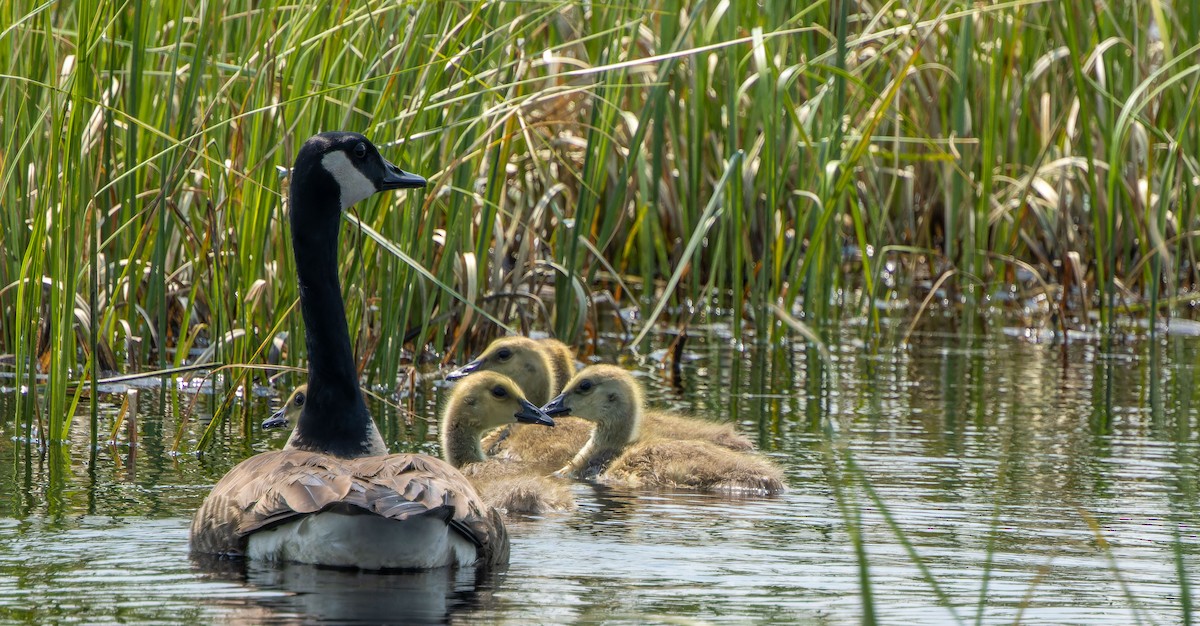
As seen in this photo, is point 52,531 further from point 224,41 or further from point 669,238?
point 669,238

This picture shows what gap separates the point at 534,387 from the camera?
8.47 m

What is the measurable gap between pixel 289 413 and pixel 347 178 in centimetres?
149

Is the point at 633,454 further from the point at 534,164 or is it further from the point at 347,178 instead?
the point at 534,164

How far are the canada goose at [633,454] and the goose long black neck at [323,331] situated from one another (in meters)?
1.51

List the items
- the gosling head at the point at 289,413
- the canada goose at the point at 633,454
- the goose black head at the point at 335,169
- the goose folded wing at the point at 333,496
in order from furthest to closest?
1. the gosling head at the point at 289,413
2. the canada goose at the point at 633,454
3. the goose black head at the point at 335,169
4. the goose folded wing at the point at 333,496

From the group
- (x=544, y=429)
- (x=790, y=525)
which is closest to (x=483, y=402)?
(x=544, y=429)

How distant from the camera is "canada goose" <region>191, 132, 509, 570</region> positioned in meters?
4.74

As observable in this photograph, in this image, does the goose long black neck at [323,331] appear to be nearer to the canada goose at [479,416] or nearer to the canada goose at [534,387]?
the canada goose at [479,416]

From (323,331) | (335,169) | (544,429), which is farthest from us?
(544,429)

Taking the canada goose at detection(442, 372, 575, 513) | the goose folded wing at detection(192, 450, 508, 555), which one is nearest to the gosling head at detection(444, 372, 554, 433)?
the canada goose at detection(442, 372, 575, 513)

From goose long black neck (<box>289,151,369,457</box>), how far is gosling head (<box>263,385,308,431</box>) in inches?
45.9

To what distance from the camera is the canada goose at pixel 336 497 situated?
4738mm

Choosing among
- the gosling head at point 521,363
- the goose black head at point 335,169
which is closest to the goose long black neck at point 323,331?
the goose black head at point 335,169

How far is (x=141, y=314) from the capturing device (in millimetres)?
7965
